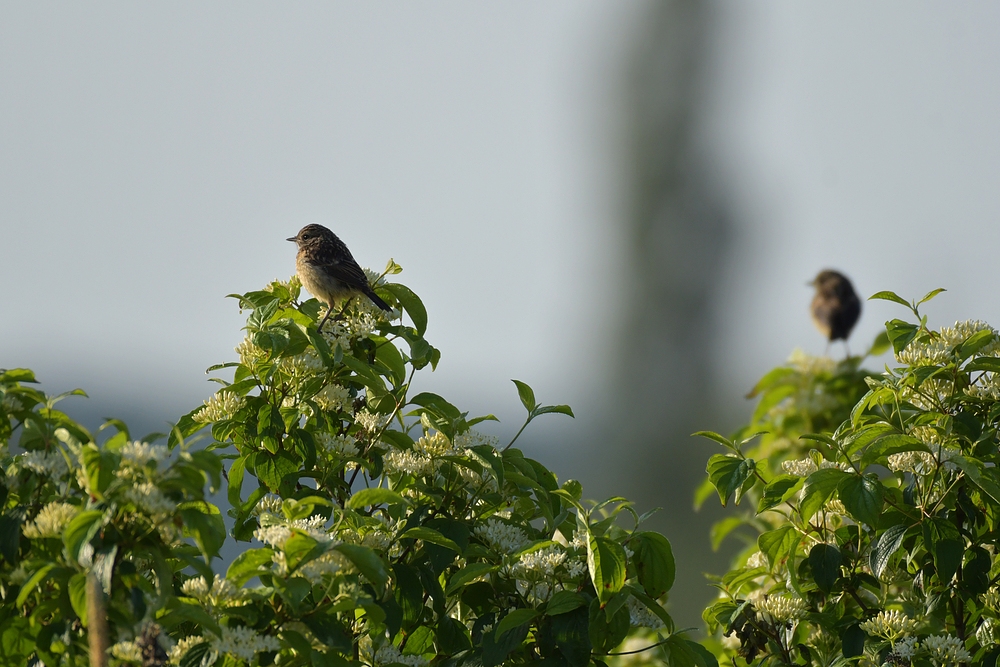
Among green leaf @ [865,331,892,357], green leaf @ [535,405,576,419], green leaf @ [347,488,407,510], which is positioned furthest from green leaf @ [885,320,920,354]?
green leaf @ [865,331,892,357]

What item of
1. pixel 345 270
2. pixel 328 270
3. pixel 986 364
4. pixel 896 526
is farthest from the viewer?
pixel 328 270

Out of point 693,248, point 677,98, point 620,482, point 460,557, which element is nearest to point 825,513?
point 460,557

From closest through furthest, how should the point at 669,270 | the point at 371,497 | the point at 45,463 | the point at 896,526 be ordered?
the point at 45,463 → the point at 371,497 → the point at 896,526 → the point at 669,270

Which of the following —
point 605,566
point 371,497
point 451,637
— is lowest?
point 451,637

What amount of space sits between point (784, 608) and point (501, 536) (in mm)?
846

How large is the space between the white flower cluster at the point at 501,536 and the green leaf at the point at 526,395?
17.1 inches

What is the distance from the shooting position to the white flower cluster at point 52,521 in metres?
2.10

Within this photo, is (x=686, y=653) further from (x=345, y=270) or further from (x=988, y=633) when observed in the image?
(x=345, y=270)

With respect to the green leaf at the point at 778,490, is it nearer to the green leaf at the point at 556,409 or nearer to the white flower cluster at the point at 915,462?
the white flower cluster at the point at 915,462

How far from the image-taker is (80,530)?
1.87 m

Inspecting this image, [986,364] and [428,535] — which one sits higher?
[986,364]

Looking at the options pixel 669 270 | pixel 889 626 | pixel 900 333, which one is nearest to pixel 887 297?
pixel 900 333

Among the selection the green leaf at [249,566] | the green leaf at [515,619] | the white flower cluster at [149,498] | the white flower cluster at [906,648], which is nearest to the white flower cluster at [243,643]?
the green leaf at [249,566]

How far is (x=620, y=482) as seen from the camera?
1169 inches
